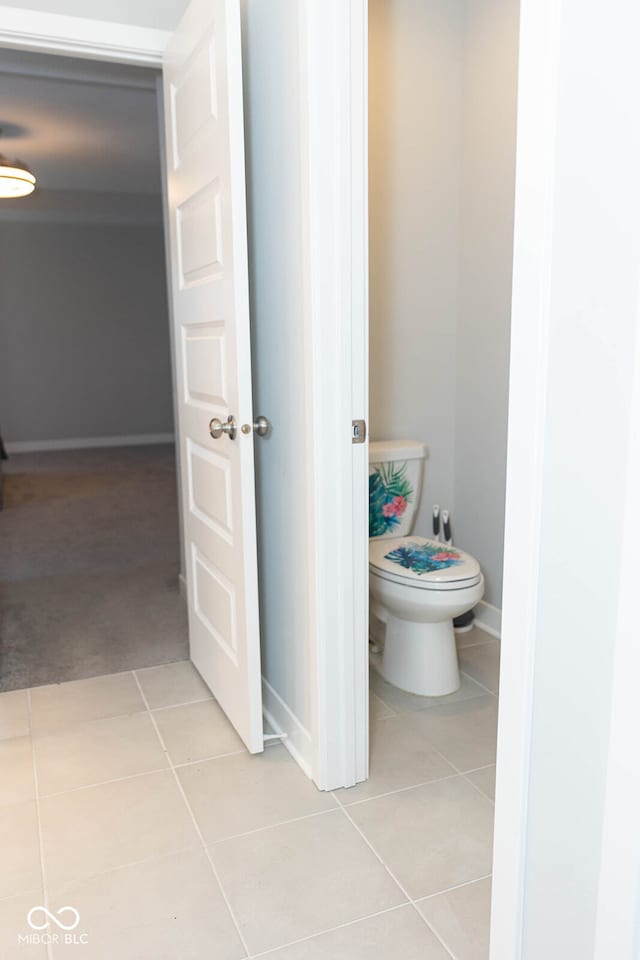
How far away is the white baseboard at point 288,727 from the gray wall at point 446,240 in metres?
0.99

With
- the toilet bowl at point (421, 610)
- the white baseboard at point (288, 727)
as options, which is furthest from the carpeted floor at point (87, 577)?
the toilet bowl at point (421, 610)

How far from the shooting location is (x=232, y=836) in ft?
6.02

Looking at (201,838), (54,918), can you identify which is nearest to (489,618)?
(201,838)

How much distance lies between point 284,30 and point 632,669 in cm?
163

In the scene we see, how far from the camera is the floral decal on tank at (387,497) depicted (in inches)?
108

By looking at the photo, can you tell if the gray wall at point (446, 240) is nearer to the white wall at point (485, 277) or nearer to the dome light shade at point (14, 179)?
the white wall at point (485, 277)

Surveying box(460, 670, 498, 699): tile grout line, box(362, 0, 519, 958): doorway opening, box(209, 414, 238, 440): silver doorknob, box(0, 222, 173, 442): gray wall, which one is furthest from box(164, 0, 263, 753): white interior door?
box(0, 222, 173, 442): gray wall

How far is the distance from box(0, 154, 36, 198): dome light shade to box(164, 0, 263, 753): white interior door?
6.59ft

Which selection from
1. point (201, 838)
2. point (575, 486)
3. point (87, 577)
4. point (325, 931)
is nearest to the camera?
point (575, 486)

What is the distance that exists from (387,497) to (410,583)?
1.58ft

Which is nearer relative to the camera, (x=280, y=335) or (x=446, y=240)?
(x=280, y=335)

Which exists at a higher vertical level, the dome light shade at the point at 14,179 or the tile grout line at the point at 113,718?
the dome light shade at the point at 14,179

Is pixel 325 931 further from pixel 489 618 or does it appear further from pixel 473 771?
pixel 489 618

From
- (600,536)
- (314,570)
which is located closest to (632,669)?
(600,536)
